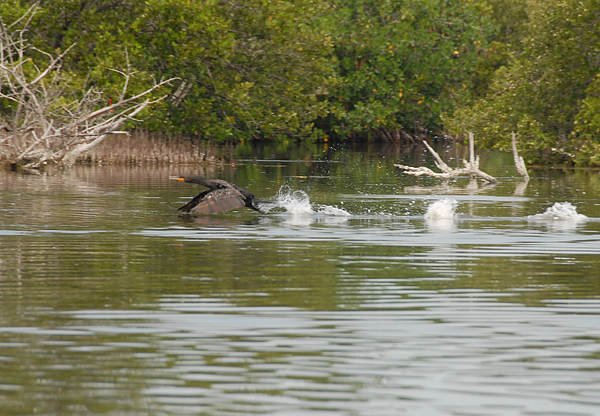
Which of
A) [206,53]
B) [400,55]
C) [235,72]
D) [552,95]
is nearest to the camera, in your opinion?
[552,95]

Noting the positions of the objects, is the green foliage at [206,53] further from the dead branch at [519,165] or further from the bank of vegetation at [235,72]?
the dead branch at [519,165]

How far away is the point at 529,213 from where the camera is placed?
1695 centimetres

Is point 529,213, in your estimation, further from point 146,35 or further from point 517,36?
point 517,36

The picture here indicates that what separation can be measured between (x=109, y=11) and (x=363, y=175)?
12867 millimetres

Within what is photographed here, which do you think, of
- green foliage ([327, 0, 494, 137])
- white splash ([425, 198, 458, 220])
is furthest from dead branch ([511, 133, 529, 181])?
green foliage ([327, 0, 494, 137])

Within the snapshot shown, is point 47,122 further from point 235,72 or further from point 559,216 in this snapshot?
point 559,216

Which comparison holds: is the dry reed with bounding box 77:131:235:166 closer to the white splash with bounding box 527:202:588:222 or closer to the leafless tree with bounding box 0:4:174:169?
the leafless tree with bounding box 0:4:174:169

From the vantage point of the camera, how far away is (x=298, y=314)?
24.5 feet

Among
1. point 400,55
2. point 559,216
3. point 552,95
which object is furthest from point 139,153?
point 400,55

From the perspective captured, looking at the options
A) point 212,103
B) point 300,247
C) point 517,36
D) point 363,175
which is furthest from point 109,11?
point 517,36

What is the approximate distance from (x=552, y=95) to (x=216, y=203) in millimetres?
21124

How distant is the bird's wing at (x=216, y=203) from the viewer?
1548cm

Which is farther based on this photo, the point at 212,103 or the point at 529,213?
the point at 212,103

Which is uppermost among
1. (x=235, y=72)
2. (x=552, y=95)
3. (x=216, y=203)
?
(x=235, y=72)
